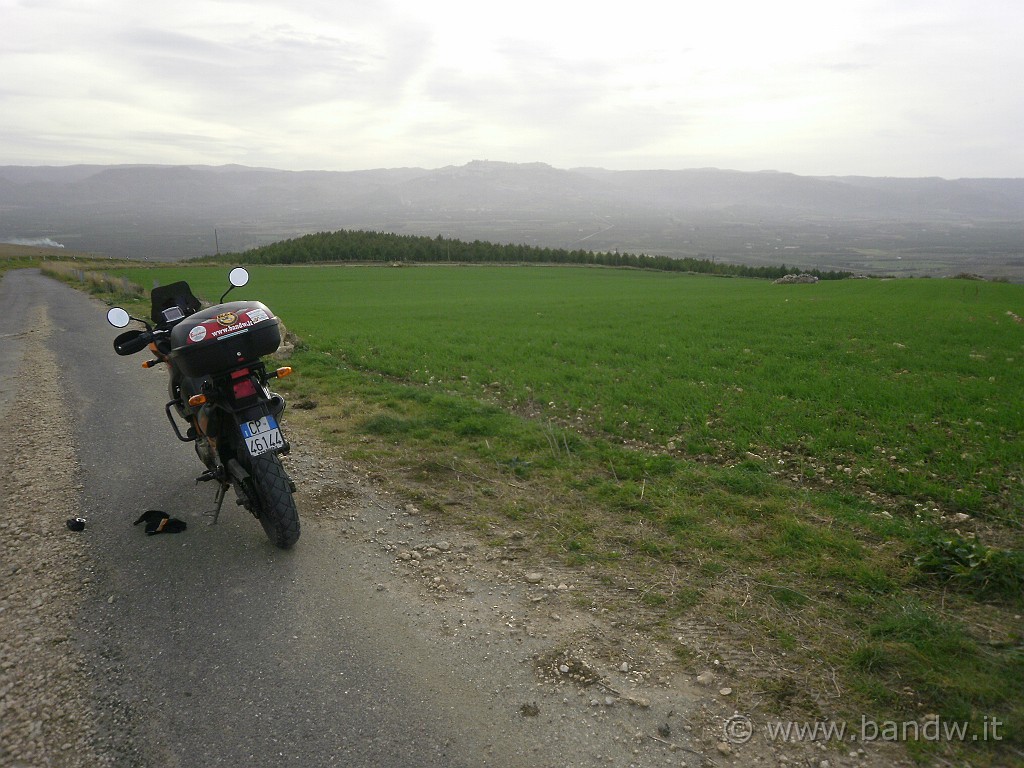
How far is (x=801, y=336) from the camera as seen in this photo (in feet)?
50.6

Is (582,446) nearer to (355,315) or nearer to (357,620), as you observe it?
(357,620)

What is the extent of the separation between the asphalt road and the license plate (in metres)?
0.86

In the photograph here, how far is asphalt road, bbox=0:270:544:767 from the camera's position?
2.93 meters

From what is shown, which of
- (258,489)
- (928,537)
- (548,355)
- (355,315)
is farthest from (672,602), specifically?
(355,315)

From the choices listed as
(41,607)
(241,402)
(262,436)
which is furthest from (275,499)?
(41,607)

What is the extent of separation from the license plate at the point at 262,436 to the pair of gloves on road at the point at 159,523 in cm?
126

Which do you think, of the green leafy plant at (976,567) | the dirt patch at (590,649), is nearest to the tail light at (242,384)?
the dirt patch at (590,649)

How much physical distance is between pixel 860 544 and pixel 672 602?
1.84m

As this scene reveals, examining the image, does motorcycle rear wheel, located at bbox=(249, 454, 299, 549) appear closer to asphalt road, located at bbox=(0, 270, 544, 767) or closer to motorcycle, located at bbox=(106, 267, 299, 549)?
motorcycle, located at bbox=(106, 267, 299, 549)

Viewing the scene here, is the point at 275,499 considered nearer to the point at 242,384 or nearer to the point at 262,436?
the point at 262,436

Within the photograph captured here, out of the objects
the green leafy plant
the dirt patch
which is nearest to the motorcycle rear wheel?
the dirt patch

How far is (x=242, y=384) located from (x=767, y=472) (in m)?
5.41

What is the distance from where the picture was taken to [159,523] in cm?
523

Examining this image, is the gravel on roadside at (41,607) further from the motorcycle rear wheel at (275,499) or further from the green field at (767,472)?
the green field at (767,472)
